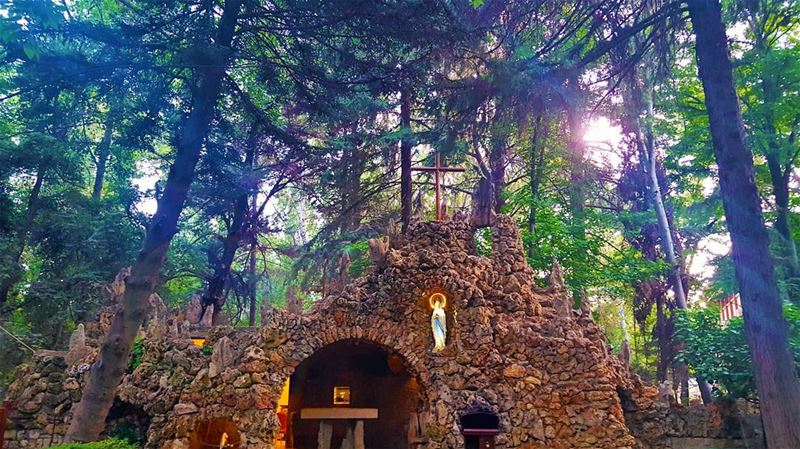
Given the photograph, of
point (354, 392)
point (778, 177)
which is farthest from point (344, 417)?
point (778, 177)

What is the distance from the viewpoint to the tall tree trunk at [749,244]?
225 inches

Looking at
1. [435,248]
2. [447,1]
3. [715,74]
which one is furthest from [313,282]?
[715,74]

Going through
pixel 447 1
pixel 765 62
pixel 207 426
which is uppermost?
pixel 765 62

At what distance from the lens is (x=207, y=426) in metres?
9.71

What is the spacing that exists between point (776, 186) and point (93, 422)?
15206 mm

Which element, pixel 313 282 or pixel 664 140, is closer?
pixel 313 282

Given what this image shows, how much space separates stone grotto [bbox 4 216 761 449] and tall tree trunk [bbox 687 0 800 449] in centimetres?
395

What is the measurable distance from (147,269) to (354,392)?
7.95 meters

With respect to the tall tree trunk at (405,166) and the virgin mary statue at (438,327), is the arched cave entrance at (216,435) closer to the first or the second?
the virgin mary statue at (438,327)

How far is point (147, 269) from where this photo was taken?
22.3ft

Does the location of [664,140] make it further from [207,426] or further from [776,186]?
[207,426]

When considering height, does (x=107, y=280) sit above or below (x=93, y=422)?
above

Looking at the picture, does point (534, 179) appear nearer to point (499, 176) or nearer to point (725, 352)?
point (499, 176)

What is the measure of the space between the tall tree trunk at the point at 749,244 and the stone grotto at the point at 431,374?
395cm
